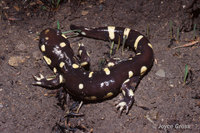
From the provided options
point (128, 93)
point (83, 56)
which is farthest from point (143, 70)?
point (83, 56)

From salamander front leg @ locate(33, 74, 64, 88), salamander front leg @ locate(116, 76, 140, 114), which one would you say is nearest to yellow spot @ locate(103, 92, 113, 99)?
salamander front leg @ locate(116, 76, 140, 114)

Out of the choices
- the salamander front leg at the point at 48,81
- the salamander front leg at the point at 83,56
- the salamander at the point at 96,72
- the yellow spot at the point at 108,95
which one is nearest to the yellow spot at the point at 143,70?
the salamander at the point at 96,72

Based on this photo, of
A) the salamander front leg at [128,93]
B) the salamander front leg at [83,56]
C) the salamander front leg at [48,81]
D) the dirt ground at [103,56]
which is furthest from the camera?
the salamander front leg at [83,56]

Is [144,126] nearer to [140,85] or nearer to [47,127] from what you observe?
[140,85]

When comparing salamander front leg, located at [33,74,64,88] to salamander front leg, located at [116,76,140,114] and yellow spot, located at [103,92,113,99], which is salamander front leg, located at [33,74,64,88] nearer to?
yellow spot, located at [103,92,113,99]

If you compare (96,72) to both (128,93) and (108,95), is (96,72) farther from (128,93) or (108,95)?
(128,93)

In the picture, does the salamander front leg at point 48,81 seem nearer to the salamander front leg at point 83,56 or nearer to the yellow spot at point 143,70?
the salamander front leg at point 83,56

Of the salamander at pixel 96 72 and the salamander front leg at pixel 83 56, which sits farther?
the salamander front leg at pixel 83 56
